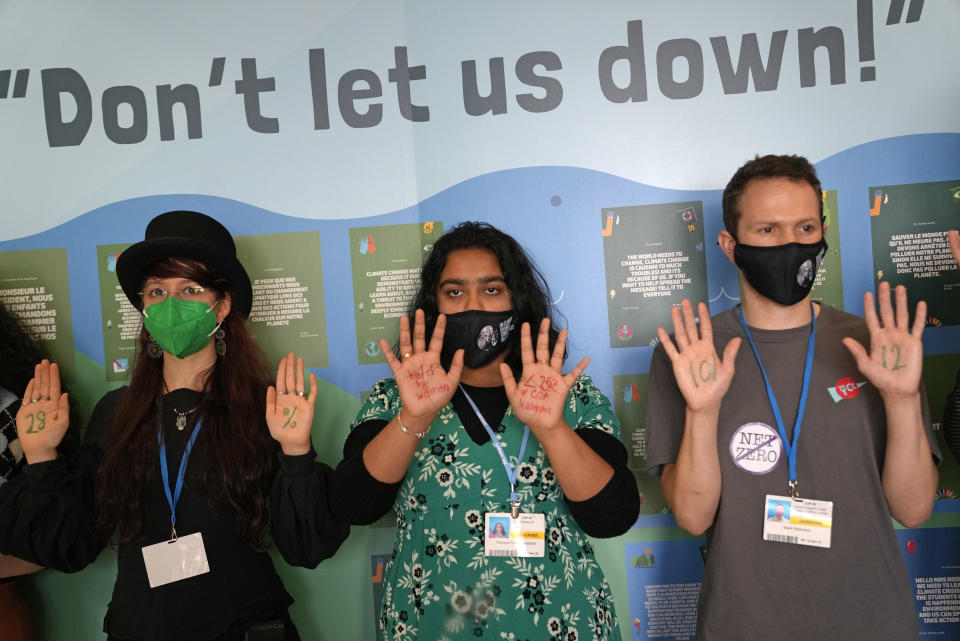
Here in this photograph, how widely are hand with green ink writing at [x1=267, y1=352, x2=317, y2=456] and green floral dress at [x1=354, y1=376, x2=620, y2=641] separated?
1.15 ft

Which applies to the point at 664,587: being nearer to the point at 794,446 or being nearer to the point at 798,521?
the point at 798,521

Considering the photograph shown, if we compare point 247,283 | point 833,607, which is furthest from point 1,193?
point 833,607

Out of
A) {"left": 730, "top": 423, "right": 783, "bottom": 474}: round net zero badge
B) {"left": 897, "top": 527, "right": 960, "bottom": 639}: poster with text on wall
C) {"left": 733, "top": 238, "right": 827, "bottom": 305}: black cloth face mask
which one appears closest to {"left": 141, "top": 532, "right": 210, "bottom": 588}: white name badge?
{"left": 730, "top": 423, "right": 783, "bottom": 474}: round net zero badge

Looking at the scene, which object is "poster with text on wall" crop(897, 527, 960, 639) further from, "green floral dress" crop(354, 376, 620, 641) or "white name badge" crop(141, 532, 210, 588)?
"white name badge" crop(141, 532, 210, 588)

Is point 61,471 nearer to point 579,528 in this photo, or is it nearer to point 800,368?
point 579,528

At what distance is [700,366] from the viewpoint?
6.43 feet

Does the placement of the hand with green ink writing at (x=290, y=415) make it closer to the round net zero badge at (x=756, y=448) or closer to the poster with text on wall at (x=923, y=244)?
the round net zero badge at (x=756, y=448)

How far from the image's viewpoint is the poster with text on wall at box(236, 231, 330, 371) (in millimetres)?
2904

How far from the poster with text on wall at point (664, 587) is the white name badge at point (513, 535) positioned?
0.98 m

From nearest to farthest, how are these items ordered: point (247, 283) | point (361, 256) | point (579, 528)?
1. point (579, 528)
2. point (247, 283)
3. point (361, 256)

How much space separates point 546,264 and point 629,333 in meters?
0.44

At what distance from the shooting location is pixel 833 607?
6.41 ft

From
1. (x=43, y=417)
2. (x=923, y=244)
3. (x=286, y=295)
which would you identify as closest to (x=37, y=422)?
(x=43, y=417)

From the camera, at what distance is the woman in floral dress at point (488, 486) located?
1.95 meters
